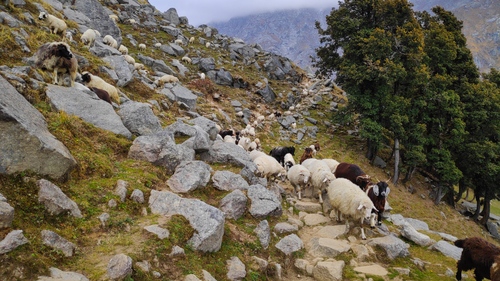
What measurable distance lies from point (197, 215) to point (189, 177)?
2338 mm

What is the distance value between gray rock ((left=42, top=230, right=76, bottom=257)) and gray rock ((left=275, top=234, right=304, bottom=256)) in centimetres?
602

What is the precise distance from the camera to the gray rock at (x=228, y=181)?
11.0 meters

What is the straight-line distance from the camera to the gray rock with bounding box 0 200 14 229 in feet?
17.3

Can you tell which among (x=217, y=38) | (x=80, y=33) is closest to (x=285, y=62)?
(x=217, y=38)

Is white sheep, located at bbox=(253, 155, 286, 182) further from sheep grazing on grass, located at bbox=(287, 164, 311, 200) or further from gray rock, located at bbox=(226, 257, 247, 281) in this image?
gray rock, located at bbox=(226, 257, 247, 281)

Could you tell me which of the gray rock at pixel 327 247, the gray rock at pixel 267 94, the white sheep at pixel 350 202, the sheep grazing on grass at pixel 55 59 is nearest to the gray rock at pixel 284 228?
the gray rock at pixel 327 247

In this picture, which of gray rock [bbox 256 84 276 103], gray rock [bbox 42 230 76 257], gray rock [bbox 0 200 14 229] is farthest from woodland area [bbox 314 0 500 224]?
gray rock [bbox 0 200 14 229]

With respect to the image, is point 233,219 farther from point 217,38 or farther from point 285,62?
point 217,38

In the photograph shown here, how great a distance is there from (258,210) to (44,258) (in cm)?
658

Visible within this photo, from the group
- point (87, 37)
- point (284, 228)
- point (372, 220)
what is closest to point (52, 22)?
point (87, 37)

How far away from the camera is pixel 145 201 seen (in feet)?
27.3

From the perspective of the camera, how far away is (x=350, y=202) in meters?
11.6

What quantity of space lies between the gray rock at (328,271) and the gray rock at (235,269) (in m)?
2.65

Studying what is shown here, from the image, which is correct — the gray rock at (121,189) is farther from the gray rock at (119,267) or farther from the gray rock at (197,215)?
the gray rock at (119,267)
